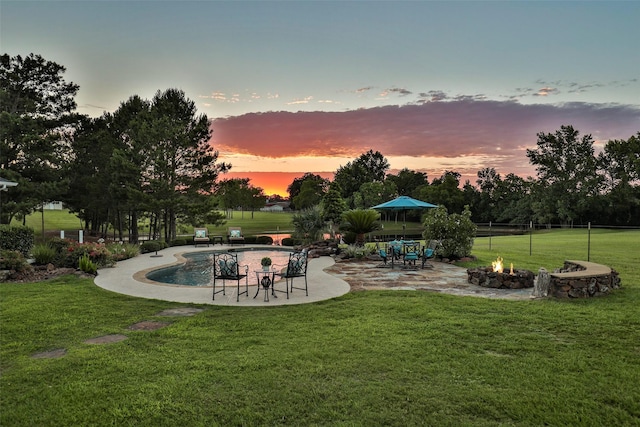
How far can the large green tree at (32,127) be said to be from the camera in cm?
1788

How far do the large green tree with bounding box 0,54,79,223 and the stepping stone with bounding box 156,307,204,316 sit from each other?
600 inches

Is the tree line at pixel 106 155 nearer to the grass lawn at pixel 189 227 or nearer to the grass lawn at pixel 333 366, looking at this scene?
the grass lawn at pixel 189 227

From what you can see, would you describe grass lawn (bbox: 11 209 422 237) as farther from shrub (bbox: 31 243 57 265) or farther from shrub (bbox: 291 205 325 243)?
shrub (bbox: 31 243 57 265)

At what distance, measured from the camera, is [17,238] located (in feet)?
41.6

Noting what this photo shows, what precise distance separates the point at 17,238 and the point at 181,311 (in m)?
9.56

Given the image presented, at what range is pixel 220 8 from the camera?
9844 mm

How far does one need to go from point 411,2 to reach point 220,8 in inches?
191

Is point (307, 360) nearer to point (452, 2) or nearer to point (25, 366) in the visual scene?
point (25, 366)

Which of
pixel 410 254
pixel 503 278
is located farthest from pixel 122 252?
pixel 503 278

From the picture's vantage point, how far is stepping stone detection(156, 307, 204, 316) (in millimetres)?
6562

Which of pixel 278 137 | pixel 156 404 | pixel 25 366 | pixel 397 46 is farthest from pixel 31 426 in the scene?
pixel 278 137

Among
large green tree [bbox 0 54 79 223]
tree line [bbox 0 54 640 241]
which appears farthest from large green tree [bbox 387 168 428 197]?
large green tree [bbox 0 54 79 223]

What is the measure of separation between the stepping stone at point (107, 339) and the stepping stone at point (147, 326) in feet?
1.21

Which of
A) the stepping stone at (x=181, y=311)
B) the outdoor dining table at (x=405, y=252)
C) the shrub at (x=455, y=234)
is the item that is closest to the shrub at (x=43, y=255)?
the stepping stone at (x=181, y=311)
